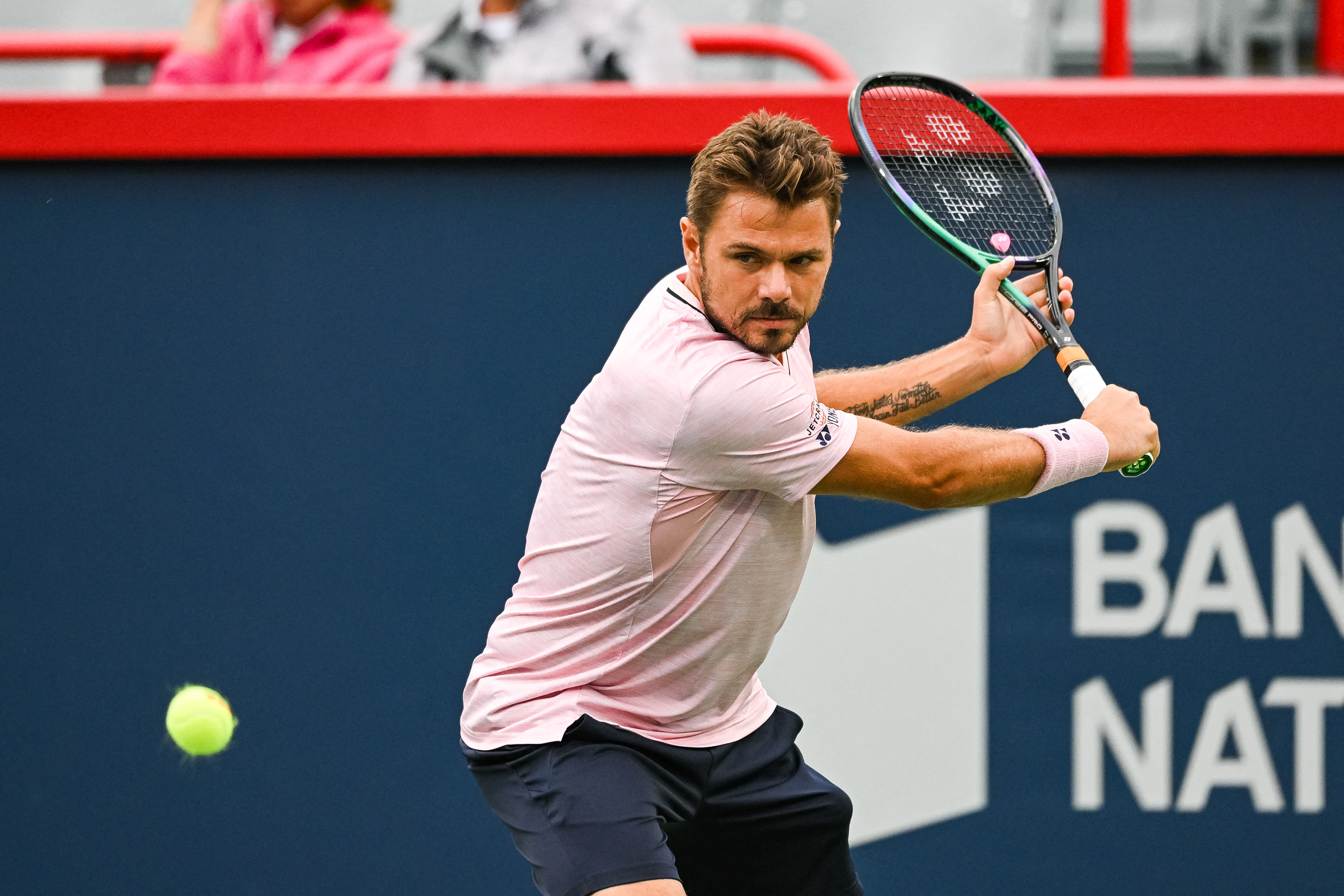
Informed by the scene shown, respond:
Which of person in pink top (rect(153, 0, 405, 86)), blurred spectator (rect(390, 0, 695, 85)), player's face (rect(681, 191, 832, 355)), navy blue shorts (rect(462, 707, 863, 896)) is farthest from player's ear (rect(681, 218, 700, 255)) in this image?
person in pink top (rect(153, 0, 405, 86))

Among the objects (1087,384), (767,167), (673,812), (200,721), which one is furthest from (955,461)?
(200,721)

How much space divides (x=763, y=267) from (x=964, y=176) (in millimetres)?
977

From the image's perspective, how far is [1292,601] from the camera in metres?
3.23

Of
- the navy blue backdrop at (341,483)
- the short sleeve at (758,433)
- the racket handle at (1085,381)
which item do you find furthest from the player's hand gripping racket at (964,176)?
the short sleeve at (758,433)

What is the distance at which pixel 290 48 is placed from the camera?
3982mm

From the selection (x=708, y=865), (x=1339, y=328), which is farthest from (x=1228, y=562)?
(x=708, y=865)

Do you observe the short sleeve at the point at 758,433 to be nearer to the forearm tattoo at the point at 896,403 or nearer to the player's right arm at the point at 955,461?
the player's right arm at the point at 955,461

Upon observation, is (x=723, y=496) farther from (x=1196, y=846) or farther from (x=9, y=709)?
(x=9, y=709)

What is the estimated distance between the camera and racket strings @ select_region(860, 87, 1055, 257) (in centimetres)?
297

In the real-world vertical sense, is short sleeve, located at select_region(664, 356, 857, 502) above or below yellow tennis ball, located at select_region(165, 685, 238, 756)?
above

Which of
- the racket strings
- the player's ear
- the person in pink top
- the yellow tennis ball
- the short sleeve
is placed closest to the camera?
the short sleeve

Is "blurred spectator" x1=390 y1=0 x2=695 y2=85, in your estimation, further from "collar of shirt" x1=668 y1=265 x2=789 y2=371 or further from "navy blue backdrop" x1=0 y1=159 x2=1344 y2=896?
"collar of shirt" x1=668 y1=265 x2=789 y2=371

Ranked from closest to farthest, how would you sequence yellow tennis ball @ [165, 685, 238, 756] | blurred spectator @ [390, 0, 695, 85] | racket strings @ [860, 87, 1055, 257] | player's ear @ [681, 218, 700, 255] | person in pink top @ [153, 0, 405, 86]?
player's ear @ [681, 218, 700, 255] → racket strings @ [860, 87, 1055, 257] → yellow tennis ball @ [165, 685, 238, 756] → blurred spectator @ [390, 0, 695, 85] → person in pink top @ [153, 0, 405, 86]

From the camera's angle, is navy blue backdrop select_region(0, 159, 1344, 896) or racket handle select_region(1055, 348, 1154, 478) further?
navy blue backdrop select_region(0, 159, 1344, 896)
